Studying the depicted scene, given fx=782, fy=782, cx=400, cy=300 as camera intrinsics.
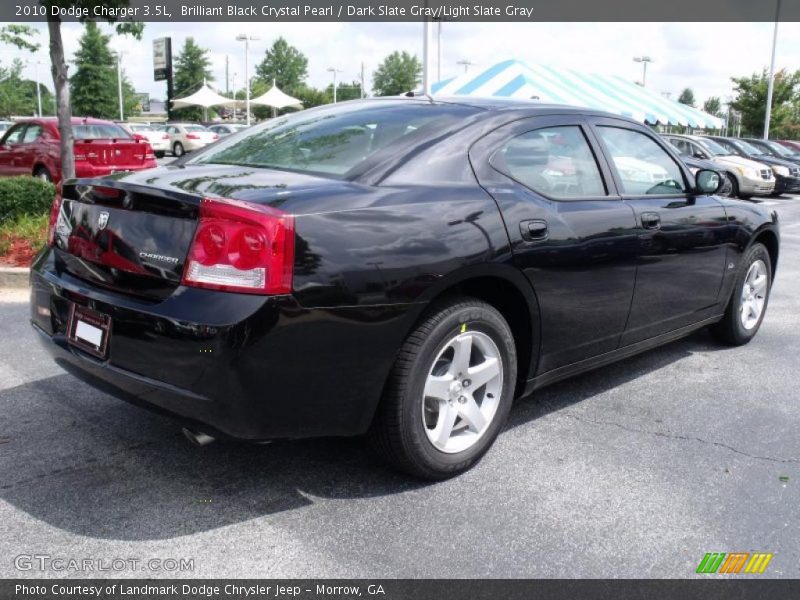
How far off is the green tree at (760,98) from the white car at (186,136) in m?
27.9

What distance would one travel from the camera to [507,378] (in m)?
3.35

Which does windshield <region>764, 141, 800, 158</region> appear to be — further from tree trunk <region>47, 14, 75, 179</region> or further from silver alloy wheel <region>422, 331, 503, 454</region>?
silver alloy wheel <region>422, 331, 503, 454</region>

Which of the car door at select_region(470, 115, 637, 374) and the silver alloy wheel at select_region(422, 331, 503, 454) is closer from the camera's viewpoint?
the silver alloy wheel at select_region(422, 331, 503, 454)

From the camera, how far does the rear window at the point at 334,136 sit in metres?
3.27

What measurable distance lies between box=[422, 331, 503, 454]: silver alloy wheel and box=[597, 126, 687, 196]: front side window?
1.33m

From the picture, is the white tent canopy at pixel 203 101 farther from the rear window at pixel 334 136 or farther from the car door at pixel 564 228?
the car door at pixel 564 228

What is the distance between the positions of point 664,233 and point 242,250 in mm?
2431

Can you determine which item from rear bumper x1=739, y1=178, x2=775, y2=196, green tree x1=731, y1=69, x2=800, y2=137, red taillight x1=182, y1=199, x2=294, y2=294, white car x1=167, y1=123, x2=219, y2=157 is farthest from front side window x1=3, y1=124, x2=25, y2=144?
green tree x1=731, y1=69, x2=800, y2=137

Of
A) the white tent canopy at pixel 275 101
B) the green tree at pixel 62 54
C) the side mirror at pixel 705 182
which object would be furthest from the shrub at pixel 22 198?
the white tent canopy at pixel 275 101

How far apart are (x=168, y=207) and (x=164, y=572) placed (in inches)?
48.0

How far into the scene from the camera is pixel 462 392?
3186mm

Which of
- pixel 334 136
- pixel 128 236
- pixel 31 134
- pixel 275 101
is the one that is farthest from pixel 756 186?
pixel 275 101

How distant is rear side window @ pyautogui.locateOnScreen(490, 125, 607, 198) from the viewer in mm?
3493

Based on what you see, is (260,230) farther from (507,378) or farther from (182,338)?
(507,378)
